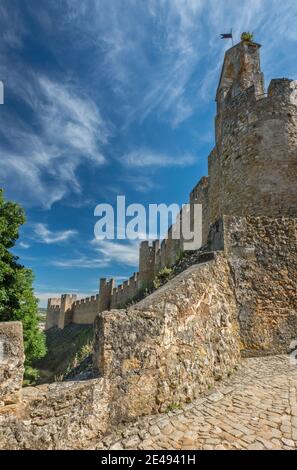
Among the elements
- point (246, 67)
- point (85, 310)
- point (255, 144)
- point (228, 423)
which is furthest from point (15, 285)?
point (85, 310)

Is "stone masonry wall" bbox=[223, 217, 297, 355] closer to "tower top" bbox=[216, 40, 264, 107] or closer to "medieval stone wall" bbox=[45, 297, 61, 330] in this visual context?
"tower top" bbox=[216, 40, 264, 107]

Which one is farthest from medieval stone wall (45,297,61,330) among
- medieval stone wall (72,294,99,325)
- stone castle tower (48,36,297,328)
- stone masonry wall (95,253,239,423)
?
stone masonry wall (95,253,239,423)

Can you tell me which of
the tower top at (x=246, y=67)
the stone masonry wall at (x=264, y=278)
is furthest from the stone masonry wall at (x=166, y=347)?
the tower top at (x=246, y=67)

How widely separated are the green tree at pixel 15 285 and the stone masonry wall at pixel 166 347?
8.25m

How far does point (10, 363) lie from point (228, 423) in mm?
2260

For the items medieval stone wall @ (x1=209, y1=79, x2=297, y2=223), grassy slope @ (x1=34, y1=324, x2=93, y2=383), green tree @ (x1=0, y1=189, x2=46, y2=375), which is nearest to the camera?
medieval stone wall @ (x1=209, y1=79, x2=297, y2=223)

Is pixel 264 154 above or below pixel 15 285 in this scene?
above

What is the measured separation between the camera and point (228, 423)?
2.74m

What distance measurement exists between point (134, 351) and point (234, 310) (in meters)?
2.65

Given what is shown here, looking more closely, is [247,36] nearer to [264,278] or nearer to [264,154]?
[264,154]

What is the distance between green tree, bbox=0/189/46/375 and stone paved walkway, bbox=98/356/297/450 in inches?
340

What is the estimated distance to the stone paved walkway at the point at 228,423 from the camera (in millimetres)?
2445

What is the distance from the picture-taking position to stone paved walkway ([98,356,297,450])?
2445mm
